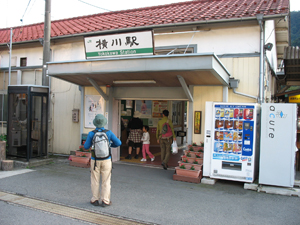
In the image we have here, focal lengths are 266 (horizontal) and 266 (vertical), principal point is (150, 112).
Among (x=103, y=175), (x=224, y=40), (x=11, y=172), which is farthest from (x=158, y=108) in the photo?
(x=103, y=175)

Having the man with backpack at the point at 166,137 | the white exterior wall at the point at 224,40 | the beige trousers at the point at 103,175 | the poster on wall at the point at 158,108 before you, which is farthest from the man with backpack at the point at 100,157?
the poster on wall at the point at 158,108

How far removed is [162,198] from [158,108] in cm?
761

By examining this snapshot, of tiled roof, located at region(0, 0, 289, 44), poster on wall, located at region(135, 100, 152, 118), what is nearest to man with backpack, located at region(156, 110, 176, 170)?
tiled roof, located at region(0, 0, 289, 44)

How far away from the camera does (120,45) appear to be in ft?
22.9

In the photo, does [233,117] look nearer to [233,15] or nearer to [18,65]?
[233,15]

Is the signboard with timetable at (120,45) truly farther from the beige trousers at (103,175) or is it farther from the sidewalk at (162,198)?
the sidewalk at (162,198)

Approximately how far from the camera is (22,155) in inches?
344

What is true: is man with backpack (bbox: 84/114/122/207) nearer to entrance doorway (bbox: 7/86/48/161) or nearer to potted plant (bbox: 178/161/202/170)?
potted plant (bbox: 178/161/202/170)

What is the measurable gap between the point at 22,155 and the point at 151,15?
675 centimetres

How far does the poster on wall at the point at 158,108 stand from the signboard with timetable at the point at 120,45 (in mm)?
6034

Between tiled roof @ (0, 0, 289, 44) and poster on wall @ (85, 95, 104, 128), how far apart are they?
2.46m

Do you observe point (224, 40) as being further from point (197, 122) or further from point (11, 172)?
point (11, 172)

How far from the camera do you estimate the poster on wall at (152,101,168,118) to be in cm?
1292

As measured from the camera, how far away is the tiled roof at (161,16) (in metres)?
7.89
